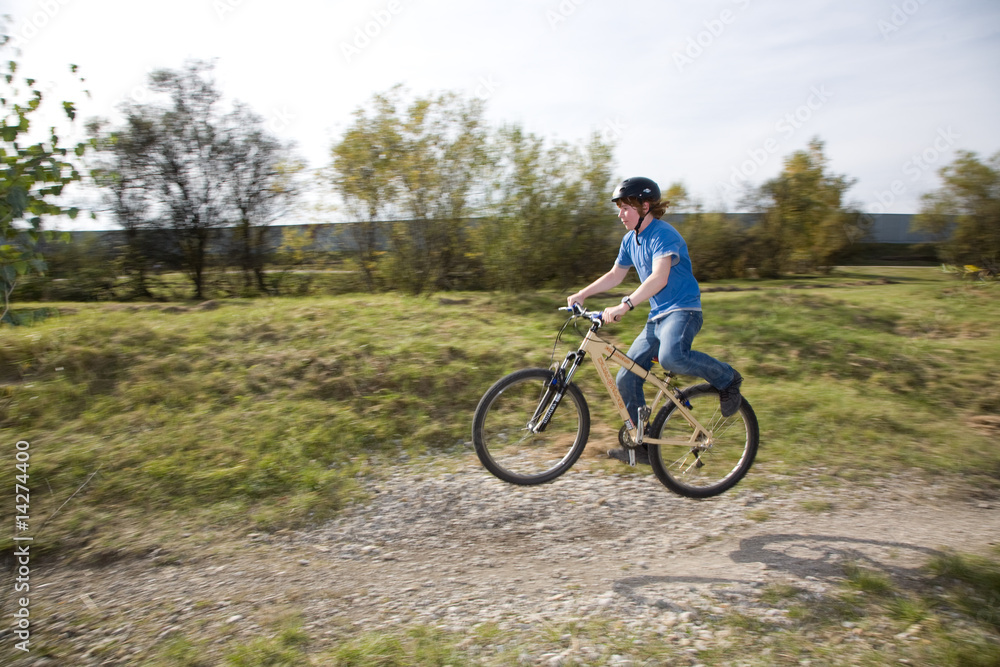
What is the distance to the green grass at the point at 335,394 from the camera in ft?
16.0

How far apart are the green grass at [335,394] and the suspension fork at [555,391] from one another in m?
1.51

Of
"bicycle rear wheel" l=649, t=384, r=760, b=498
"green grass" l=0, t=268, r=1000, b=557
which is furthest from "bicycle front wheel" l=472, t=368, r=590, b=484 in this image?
"green grass" l=0, t=268, r=1000, b=557

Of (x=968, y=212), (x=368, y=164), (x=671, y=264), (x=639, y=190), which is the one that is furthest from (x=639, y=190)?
(x=968, y=212)

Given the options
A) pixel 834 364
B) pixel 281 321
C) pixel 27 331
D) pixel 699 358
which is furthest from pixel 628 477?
pixel 27 331

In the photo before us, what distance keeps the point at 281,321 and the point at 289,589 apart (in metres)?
5.88

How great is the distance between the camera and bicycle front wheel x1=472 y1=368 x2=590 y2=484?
13.6 ft

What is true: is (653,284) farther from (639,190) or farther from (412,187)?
(412,187)

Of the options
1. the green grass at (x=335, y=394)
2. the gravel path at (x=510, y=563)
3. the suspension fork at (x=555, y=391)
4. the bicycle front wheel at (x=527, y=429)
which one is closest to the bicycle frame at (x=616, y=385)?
the suspension fork at (x=555, y=391)

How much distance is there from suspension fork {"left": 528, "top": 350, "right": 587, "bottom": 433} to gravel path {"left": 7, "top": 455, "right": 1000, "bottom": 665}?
0.67 meters

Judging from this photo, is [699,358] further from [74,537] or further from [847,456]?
[74,537]

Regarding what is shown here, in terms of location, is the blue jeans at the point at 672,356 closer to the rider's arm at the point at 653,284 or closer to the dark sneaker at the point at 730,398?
the dark sneaker at the point at 730,398

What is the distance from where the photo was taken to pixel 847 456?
18.0ft

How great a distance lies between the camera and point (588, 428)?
434 cm

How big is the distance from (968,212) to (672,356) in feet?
44.7
